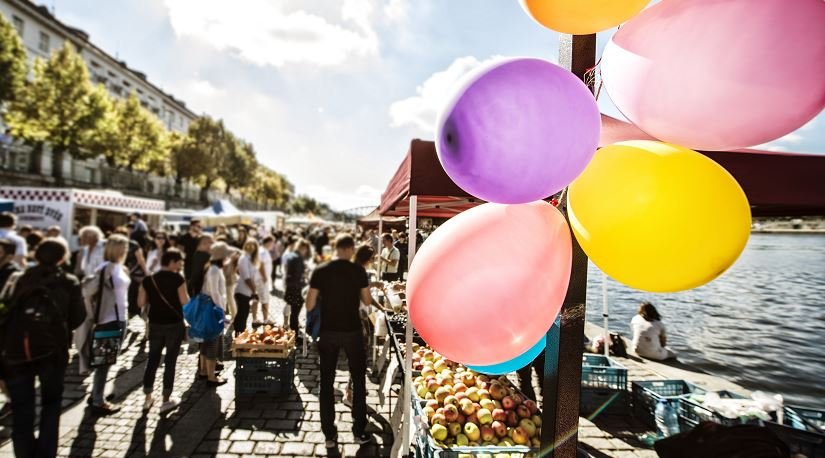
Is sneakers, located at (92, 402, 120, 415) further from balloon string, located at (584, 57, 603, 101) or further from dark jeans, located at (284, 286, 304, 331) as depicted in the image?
balloon string, located at (584, 57, 603, 101)

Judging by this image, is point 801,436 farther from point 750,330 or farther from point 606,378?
point 750,330

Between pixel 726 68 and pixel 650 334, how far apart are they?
6841 millimetres

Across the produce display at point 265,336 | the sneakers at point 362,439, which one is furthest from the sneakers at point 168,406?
the sneakers at point 362,439

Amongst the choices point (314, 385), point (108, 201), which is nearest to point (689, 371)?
point (314, 385)

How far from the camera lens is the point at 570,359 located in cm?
176

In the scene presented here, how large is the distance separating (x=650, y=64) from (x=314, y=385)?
5.30 meters

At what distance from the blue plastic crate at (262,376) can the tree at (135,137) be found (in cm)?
2954

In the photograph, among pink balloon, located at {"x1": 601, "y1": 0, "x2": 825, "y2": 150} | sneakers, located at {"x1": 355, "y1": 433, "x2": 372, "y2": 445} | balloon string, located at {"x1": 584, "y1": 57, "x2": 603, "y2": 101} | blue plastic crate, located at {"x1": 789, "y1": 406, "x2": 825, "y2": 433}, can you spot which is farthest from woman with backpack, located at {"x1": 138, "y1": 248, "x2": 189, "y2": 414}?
blue plastic crate, located at {"x1": 789, "y1": 406, "x2": 825, "y2": 433}

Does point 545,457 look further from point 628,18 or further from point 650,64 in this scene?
point 628,18

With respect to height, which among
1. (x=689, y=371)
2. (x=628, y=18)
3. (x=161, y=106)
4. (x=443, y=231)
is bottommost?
(x=689, y=371)

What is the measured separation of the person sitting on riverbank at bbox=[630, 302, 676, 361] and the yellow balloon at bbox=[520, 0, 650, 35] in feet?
21.2

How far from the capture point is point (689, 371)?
21.2 ft

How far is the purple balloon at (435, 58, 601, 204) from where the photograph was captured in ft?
4.05

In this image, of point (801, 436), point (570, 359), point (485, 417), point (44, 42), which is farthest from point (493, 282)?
point (44, 42)
